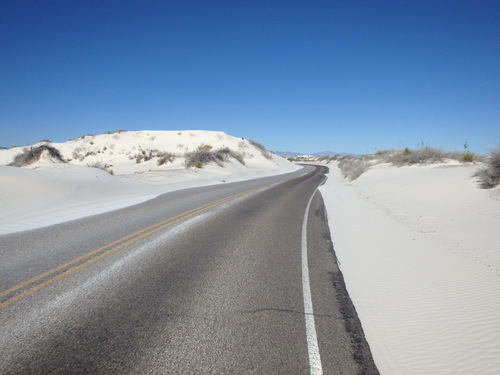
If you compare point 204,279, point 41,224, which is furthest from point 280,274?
point 41,224

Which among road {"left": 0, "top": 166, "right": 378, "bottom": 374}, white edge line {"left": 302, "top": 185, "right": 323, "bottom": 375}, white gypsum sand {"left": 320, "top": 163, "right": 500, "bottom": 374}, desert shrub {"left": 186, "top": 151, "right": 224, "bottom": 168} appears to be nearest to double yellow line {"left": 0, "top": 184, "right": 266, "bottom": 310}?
road {"left": 0, "top": 166, "right": 378, "bottom": 374}

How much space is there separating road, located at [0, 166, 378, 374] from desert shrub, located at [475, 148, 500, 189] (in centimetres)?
738

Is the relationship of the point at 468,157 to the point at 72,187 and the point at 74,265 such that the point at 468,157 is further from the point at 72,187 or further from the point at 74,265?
the point at 72,187

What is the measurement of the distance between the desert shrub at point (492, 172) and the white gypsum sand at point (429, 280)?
407 mm

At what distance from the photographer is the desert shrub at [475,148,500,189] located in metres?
9.41

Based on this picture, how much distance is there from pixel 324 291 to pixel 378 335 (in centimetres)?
104

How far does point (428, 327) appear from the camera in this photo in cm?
336

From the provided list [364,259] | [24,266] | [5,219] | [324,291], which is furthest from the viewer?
[5,219]

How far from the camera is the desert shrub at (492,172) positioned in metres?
9.41

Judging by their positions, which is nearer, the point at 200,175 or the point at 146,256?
the point at 146,256

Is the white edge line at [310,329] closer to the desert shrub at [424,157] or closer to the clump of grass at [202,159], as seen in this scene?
the desert shrub at [424,157]

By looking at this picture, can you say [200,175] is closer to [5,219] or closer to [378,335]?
[5,219]

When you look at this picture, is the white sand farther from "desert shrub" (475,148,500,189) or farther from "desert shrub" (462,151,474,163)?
"desert shrub" (462,151,474,163)

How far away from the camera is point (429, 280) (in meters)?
4.62
